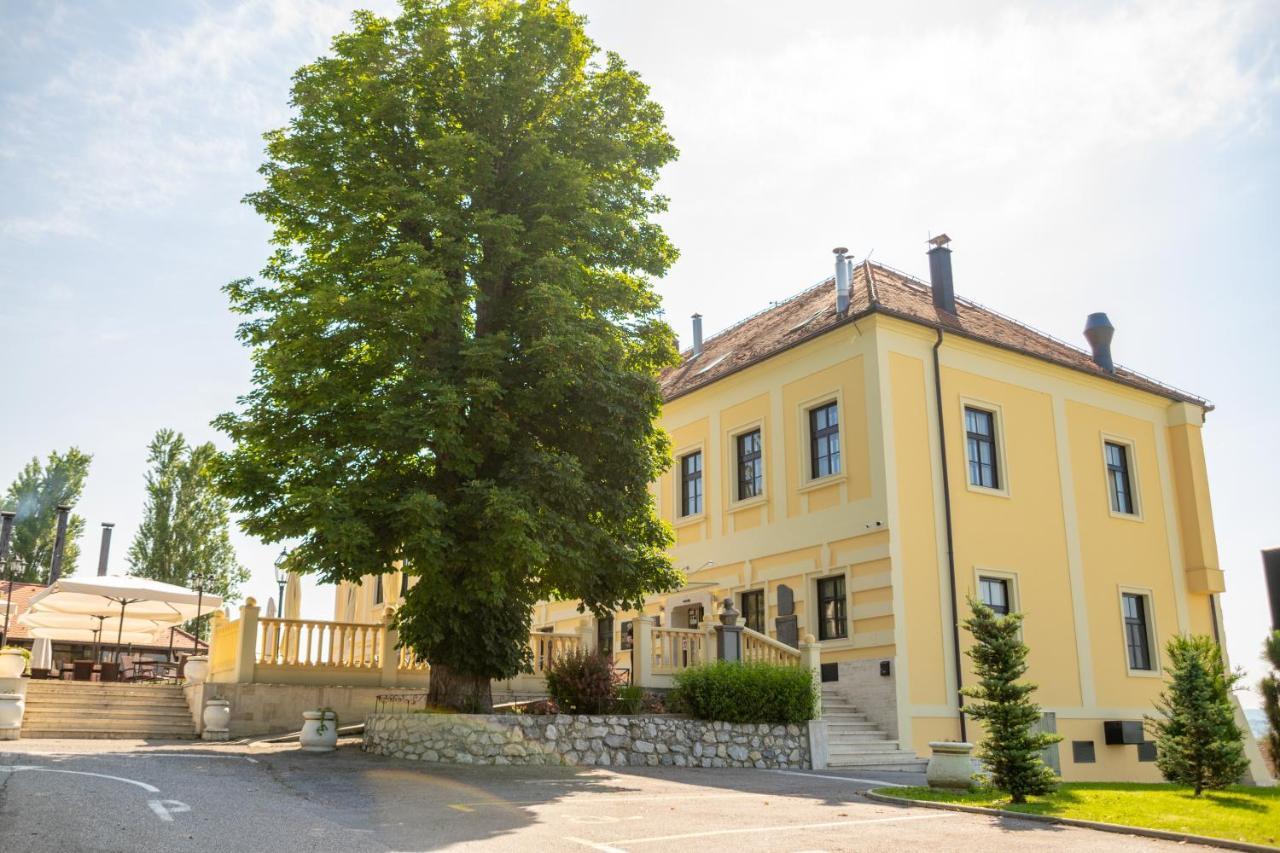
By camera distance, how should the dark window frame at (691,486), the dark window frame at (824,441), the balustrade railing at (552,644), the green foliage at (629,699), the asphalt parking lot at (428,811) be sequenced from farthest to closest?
Answer: the dark window frame at (691,486) → the dark window frame at (824,441) → the balustrade railing at (552,644) → the green foliage at (629,699) → the asphalt parking lot at (428,811)

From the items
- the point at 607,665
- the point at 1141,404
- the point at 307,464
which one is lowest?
the point at 607,665

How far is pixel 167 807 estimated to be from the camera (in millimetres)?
9539

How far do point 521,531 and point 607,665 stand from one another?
4234 mm

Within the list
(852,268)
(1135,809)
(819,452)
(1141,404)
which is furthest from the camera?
(1141,404)

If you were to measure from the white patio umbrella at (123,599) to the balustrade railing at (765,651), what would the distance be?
37.4 feet

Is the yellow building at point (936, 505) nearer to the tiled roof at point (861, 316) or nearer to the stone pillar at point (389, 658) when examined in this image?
the tiled roof at point (861, 316)

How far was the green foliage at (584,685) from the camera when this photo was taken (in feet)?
55.6

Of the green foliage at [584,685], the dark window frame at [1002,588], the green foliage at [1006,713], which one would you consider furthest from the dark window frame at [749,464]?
the green foliage at [1006,713]

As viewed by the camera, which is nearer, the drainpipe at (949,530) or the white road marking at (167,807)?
the white road marking at (167,807)

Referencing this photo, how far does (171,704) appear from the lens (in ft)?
65.6

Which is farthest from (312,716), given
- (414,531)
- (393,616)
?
(414,531)

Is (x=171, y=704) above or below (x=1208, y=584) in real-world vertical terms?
below

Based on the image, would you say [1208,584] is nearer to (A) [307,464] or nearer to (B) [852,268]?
(B) [852,268]

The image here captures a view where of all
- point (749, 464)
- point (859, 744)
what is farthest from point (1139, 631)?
point (749, 464)
